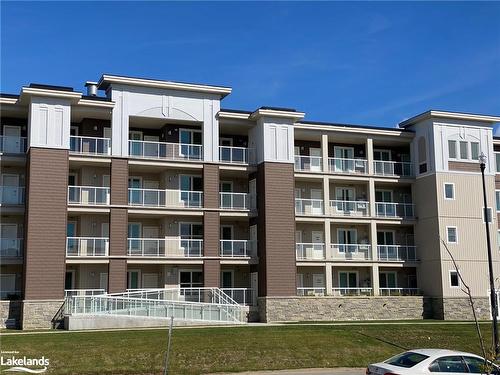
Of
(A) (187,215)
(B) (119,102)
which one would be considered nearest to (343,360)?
(A) (187,215)

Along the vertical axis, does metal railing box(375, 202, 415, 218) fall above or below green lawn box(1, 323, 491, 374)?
above

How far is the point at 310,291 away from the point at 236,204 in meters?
7.49

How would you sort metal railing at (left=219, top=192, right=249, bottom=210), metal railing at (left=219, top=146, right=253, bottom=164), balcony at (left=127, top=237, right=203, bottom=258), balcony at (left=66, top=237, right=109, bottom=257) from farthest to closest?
metal railing at (left=219, top=146, right=253, bottom=164), metal railing at (left=219, top=192, right=249, bottom=210), balcony at (left=127, top=237, right=203, bottom=258), balcony at (left=66, top=237, right=109, bottom=257)

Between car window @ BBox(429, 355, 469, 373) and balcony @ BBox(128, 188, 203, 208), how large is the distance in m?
27.4

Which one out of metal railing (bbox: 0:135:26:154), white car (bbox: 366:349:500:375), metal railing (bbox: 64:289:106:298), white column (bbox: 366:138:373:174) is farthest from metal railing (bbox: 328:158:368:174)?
white car (bbox: 366:349:500:375)

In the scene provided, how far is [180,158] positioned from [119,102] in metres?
5.09

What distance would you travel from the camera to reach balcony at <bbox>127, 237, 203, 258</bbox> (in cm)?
4159

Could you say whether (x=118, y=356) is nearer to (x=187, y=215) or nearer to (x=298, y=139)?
(x=187, y=215)

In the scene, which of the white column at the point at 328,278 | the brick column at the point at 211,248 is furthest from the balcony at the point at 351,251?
the brick column at the point at 211,248

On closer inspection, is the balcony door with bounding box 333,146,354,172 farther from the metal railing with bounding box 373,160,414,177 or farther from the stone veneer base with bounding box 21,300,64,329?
the stone veneer base with bounding box 21,300,64,329

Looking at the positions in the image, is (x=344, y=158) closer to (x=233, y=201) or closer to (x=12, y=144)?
(x=233, y=201)

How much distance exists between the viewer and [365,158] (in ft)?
162

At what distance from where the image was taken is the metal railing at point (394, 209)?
48.2 meters

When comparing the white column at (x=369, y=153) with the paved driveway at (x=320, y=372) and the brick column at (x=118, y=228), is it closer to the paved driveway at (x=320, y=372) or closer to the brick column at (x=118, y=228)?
the brick column at (x=118, y=228)
